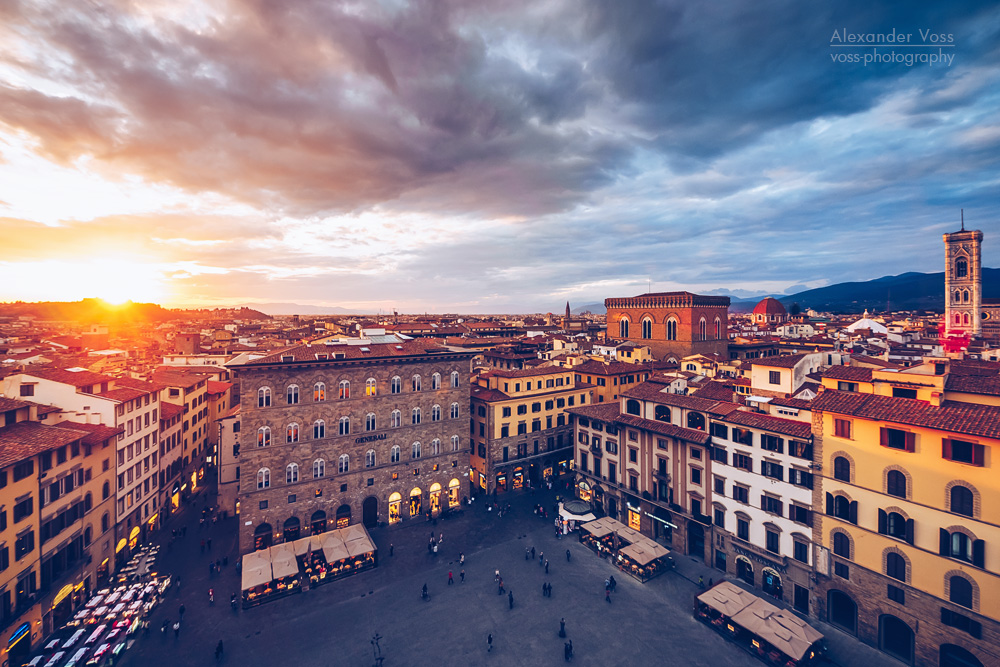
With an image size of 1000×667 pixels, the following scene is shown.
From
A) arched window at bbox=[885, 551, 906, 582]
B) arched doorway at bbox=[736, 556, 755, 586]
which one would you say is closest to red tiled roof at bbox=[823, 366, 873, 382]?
arched window at bbox=[885, 551, 906, 582]

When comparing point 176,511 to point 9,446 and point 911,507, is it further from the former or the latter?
point 911,507

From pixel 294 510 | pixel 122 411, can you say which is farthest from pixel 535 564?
pixel 122 411

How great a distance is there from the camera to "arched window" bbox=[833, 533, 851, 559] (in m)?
28.8

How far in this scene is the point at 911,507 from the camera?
25891mm

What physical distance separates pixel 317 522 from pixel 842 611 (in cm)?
4245

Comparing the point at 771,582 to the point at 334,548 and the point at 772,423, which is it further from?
the point at 334,548

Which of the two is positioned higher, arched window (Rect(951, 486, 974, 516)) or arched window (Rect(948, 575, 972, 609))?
arched window (Rect(951, 486, 974, 516))

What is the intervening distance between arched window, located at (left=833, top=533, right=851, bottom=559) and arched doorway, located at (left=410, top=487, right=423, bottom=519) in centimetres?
3585

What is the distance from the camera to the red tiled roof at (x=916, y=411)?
23.7 meters

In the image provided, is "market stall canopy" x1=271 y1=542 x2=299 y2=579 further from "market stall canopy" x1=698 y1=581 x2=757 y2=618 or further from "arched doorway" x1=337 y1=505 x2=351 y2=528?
"market stall canopy" x1=698 y1=581 x2=757 y2=618

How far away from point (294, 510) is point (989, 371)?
60.2m

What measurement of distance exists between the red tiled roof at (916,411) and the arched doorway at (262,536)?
4536 cm

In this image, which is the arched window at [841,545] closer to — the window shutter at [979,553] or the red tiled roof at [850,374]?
the window shutter at [979,553]

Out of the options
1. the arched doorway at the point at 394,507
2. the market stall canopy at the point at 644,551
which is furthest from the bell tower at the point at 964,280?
the arched doorway at the point at 394,507
